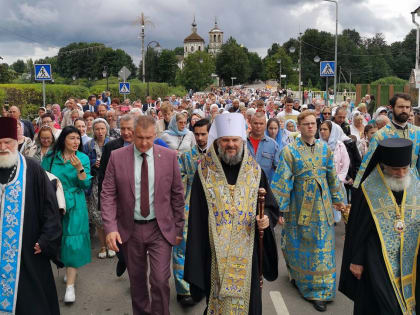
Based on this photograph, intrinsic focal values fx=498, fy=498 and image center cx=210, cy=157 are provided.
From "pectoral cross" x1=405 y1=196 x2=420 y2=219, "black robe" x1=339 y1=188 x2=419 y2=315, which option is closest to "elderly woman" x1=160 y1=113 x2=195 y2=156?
"black robe" x1=339 y1=188 x2=419 y2=315

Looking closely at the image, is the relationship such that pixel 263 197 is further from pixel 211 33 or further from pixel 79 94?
pixel 211 33

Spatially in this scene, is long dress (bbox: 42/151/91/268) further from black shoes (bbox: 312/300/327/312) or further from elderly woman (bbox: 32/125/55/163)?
black shoes (bbox: 312/300/327/312)

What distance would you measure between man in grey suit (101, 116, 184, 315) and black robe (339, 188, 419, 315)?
161cm

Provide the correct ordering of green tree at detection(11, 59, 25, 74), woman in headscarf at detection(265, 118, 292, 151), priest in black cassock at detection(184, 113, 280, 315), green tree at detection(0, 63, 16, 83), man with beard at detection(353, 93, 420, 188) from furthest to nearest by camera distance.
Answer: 1. green tree at detection(11, 59, 25, 74)
2. green tree at detection(0, 63, 16, 83)
3. woman in headscarf at detection(265, 118, 292, 151)
4. man with beard at detection(353, 93, 420, 188)
5. priest in black cassock at detection(184, 113, 280, 315)

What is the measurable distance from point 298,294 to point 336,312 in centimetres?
63

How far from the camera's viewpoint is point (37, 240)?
4402mm

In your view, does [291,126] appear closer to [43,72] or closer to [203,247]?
[203,247]

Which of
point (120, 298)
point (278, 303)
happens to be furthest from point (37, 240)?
point (278, 303)

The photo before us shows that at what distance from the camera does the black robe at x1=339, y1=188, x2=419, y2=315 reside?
3.98 metres

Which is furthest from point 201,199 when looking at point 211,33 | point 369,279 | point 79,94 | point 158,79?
point 211,33

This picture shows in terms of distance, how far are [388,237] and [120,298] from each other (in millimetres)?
3245

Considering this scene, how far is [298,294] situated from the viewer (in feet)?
19.5

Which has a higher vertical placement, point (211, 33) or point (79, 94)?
point (211, 33)

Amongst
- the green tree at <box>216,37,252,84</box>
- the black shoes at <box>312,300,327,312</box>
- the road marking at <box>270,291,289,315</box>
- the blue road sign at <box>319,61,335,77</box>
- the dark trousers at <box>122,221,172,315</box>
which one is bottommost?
the road marking at <box>270,291,289,315</box>
